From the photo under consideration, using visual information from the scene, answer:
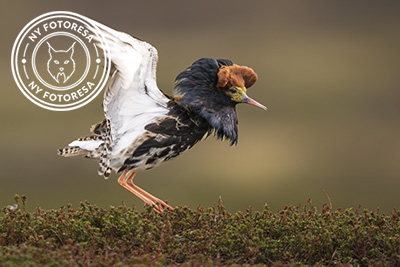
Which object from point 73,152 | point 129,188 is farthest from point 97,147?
point 129,188

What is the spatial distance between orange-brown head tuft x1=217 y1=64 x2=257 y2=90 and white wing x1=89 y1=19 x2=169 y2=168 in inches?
22.1

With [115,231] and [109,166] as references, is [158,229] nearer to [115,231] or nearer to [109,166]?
[115,231]

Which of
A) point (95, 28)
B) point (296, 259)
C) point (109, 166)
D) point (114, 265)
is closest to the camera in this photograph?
point (114, 265)

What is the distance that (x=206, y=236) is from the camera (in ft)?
16.2

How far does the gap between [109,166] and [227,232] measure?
154 centimetres

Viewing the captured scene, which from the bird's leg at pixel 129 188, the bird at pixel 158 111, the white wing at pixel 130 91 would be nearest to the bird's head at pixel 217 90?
the bird at pixel 158 111

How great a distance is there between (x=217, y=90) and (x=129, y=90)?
2.83 feet

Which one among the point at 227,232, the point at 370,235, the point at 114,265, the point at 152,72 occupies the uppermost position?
the point at 152,72

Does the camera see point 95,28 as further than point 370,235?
Yes

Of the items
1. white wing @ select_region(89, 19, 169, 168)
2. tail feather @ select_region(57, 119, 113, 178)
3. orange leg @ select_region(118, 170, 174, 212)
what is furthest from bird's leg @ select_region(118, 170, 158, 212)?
white wing @ select_region(89, 19, 169, 168)

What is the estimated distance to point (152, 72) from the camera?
564cm

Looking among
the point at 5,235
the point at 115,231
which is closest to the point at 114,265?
the point at 115,231

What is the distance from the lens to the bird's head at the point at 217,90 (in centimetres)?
582

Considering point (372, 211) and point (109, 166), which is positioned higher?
point (372, 211)
